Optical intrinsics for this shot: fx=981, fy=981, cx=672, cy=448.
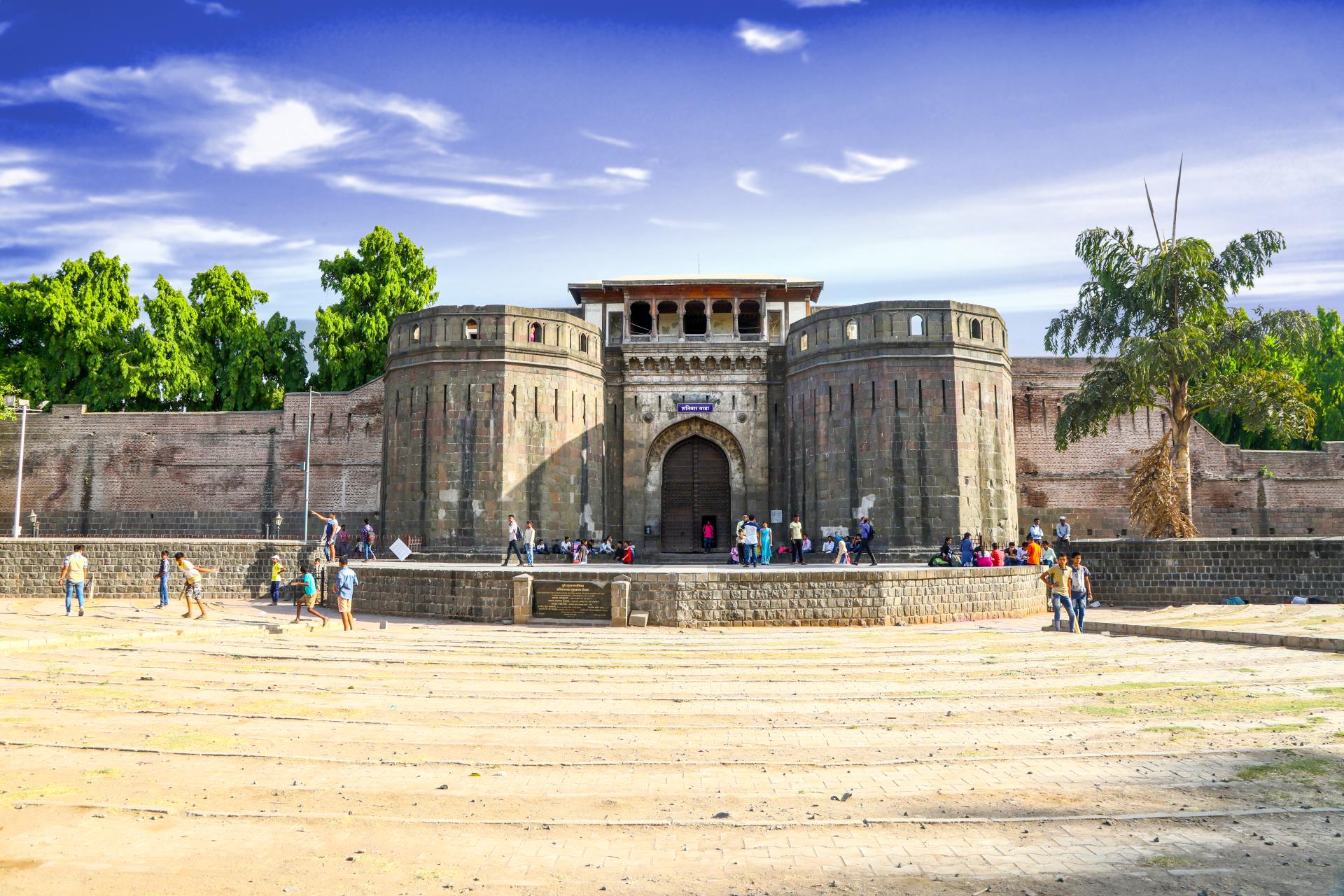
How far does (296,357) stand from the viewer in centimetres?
4116

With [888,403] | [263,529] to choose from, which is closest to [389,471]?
[263,529]

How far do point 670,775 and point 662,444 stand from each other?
81.0ft

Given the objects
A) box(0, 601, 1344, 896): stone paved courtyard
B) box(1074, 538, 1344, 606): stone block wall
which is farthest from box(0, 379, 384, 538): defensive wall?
box(1074, 538, 1344, 606): stone block wall

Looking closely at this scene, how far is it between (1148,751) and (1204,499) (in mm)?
29173

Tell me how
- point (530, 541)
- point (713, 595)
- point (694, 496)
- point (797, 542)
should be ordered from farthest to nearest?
point (694, 496)
point (530, 541)
point (797, 542)
point (713, 595)

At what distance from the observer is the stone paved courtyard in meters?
4.92

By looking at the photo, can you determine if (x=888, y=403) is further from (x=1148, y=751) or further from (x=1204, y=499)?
(x=1148, y=751)

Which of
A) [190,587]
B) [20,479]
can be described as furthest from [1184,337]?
[20,479]

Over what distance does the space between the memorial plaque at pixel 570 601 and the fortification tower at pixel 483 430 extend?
34.1 ft

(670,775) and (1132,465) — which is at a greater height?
(1132,465)

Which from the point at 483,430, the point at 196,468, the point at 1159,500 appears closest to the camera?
the point at 1159,500

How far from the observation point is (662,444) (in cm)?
3130

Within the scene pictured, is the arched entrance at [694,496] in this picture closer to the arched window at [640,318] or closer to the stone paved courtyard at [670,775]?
the arched window at [640,318]

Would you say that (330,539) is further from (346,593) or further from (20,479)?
(20,479)
